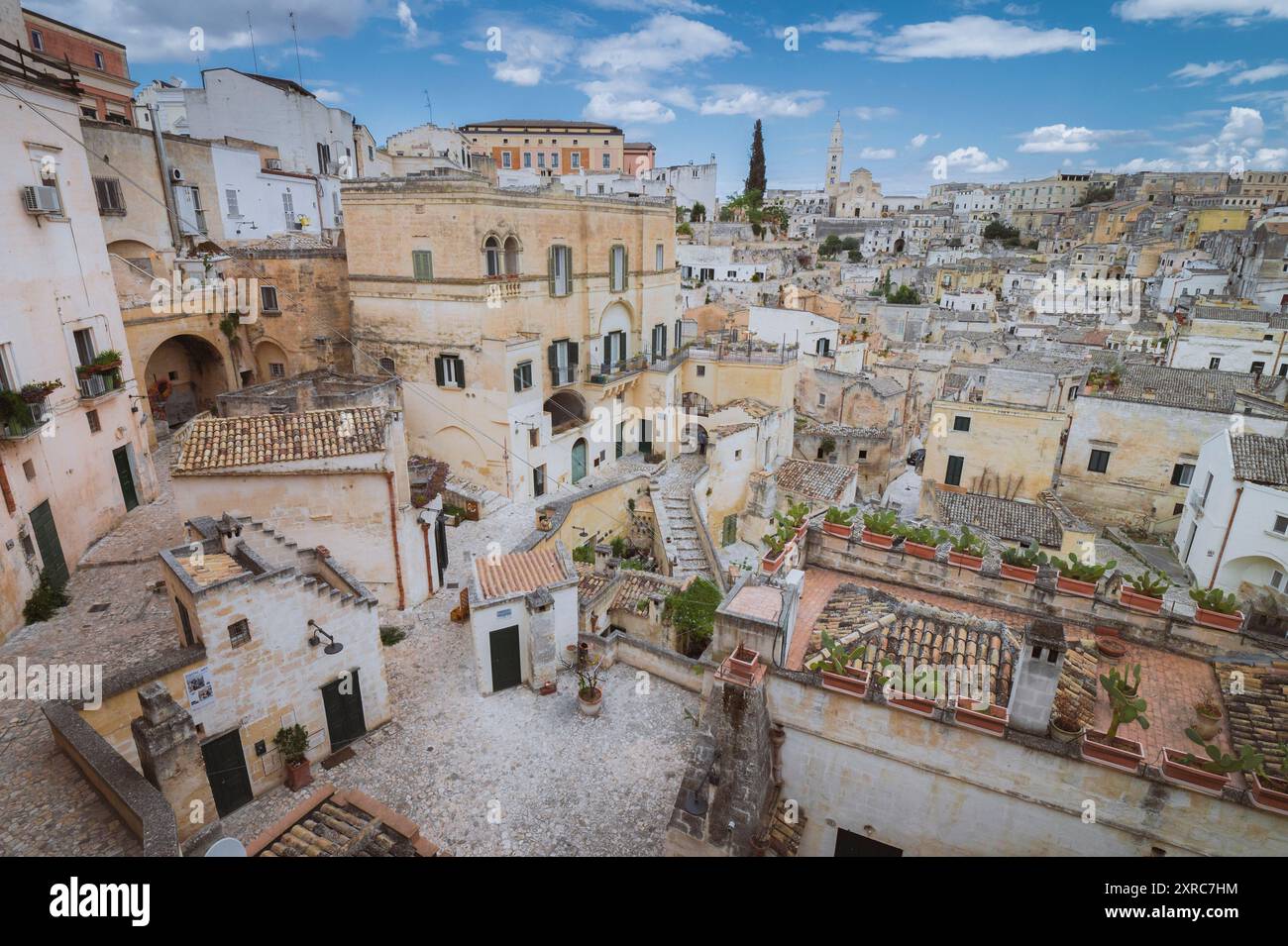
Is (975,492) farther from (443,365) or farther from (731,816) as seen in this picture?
(731,816)

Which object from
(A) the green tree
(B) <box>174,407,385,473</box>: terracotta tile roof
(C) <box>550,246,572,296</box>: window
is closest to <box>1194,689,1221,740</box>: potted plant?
(B) <box>174,407,385,473</box>: terracotta tile roof

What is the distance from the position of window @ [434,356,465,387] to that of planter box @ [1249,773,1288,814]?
22608mm

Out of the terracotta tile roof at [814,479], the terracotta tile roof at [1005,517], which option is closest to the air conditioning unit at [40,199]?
the terracotta tile roof at [814,479]

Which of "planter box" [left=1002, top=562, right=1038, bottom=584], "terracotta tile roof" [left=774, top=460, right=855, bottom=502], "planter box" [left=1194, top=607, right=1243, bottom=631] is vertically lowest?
"terracotta tile roof" [left=774, top=460, right=855, bottom=502]

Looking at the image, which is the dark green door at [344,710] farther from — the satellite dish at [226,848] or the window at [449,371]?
the window at [449,371]

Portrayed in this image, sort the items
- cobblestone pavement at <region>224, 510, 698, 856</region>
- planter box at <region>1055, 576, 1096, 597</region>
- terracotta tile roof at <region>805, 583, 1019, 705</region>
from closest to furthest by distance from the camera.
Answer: terracotta tile roof at <region>805, 583, 1019, 705</region>, cobblestone pavement at <region>224, 510, 698, 856</region>, planter box at <region>1055, 576, 1096, 597</region>

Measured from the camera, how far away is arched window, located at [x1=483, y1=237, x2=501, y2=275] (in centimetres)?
2400

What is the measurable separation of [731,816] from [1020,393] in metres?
25.9

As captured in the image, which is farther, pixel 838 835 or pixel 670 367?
pixel 670 367

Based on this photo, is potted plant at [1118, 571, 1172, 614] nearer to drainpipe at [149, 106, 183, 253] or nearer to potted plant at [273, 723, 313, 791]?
potted plant at [273, 723, 313, 791]

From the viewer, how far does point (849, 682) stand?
875 cm
